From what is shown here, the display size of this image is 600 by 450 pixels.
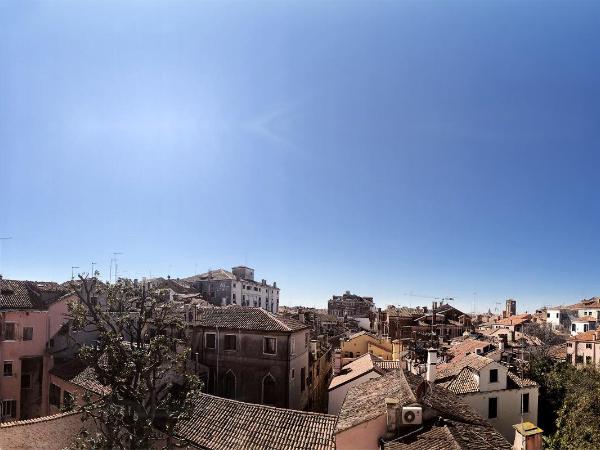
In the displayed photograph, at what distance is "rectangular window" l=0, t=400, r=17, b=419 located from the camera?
26222 mm

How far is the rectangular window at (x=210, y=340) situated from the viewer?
28938 millimetres

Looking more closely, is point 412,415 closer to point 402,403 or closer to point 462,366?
point 402,403

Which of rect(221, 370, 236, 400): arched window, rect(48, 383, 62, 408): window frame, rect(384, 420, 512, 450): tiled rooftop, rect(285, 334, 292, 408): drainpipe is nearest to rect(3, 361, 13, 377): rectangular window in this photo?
rect(48, 383, 62, 408): window frame

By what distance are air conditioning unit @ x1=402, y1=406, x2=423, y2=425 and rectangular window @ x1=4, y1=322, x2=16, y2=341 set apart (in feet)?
84.9

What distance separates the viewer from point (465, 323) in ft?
248

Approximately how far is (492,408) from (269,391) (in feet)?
43.2

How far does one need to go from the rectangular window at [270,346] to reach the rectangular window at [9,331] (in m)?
16.4

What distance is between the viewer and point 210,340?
2914 centimetres

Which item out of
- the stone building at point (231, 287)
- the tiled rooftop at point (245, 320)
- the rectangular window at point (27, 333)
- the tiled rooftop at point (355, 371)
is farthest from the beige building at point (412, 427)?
the stone building at point (231, 287)

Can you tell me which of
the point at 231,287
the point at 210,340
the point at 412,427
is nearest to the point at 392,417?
the point at 412,427

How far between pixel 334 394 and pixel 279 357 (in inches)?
166

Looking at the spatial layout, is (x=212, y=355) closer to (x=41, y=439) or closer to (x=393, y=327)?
(x=41, y=439)

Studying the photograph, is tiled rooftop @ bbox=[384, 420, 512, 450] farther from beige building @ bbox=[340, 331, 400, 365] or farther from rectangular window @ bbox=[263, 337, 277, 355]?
beige building @ bbox=[340, 331, 400, 365]

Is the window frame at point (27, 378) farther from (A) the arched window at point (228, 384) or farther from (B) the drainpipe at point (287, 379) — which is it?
(B) the drainpipe at point (287, 379)
